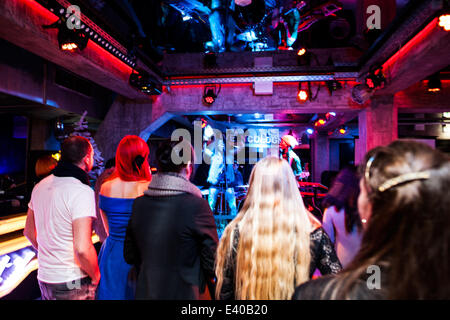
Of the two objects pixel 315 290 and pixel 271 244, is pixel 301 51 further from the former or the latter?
pixel 315 290

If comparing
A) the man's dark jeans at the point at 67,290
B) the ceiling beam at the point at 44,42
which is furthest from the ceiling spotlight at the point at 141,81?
the man's dark jeans at the point at 67,290

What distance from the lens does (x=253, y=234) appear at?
1.22 m

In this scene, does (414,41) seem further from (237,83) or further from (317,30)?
(317,30)

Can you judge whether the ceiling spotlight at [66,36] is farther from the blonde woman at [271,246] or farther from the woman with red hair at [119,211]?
the blonde woman at [271,246]

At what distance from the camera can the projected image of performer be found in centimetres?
604

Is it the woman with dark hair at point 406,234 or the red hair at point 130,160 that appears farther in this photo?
the red hair at point 130,160

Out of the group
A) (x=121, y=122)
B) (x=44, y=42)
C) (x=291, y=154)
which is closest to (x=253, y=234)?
(x=44, y=42)

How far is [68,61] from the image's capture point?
3.62 metres

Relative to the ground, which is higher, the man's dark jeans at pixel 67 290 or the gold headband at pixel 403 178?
the gold headband at pixel 403 178

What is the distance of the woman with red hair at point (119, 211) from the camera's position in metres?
1.78

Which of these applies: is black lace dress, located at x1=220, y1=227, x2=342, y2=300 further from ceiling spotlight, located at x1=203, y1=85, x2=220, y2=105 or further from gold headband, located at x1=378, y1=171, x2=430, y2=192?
ceiling spotlight, located at x1=203, y1=85, x2=220, y2=105

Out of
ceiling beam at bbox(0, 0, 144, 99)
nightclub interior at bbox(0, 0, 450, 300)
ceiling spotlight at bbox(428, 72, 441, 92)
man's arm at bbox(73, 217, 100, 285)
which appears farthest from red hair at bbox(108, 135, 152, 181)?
ceiling spotlight at bbox(428, 72, 441, 92)

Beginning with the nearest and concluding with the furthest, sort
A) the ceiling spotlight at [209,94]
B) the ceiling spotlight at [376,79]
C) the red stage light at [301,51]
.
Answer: the ceiling spotlight at [376,79] → the red stage light at [301,51] → the ceiling spotlight at [209,94]

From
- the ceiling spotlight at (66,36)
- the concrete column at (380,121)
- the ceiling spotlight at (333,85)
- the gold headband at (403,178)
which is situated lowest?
the gold headband at (403,178)
